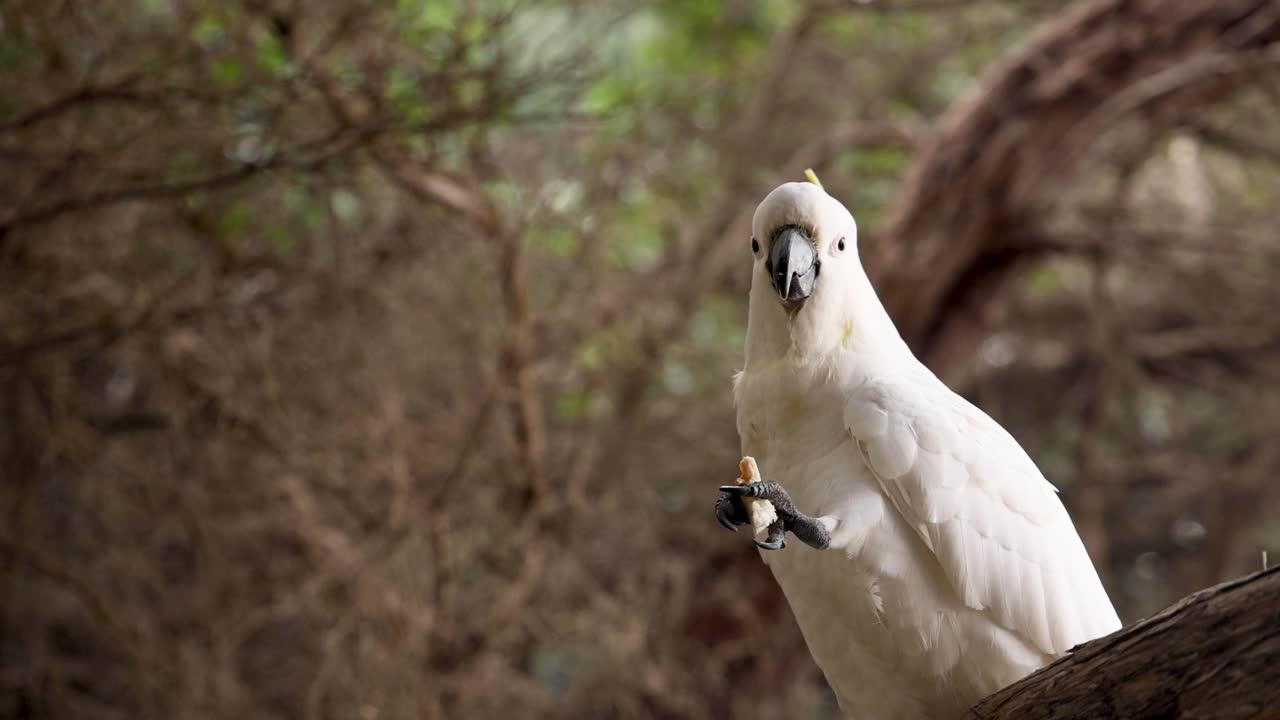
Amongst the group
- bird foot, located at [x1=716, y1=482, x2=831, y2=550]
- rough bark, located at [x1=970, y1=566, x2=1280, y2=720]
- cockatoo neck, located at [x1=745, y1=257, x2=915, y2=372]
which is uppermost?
cockatoo neck, located at [x1=745, y1=257, x2=915, y2=372]

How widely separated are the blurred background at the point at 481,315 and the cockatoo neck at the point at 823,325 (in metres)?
→ 1.17

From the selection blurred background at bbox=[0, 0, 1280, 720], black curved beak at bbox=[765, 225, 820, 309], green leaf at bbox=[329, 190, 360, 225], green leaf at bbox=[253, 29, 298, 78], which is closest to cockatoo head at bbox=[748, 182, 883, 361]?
black curved beak at bbox=[765, 225, 820, 309]

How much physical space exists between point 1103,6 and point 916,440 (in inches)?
116

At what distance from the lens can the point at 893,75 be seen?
231 inches

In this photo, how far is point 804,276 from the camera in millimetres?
1959

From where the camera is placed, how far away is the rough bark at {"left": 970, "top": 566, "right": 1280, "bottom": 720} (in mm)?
1360

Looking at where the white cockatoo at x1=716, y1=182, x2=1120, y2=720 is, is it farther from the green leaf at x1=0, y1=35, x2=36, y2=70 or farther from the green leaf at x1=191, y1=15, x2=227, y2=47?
the green leaf at x1=0, y1=35, x2=36, y2=70

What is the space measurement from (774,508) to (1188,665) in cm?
55

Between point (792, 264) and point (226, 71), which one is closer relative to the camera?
point (792, 264)

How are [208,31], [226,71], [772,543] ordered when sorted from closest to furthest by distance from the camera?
[772,543], [226,71], [208,31]

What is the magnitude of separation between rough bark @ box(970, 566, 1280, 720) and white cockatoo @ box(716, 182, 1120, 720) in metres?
0.28

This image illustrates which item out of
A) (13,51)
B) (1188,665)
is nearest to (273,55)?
(13,51)

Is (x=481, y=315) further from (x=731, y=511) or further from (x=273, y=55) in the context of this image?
(x=731, y=511)

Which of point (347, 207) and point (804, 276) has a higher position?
point (347, 207)
